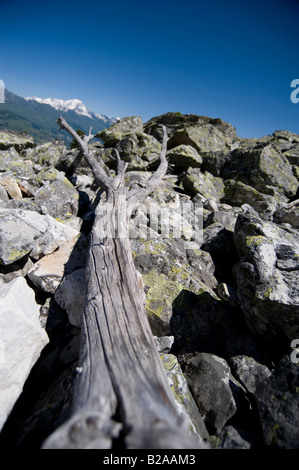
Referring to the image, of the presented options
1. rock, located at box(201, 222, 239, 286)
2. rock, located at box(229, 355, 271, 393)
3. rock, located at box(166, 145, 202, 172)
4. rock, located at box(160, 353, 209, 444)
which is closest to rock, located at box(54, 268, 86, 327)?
rock, located at box(160, 353, 209, 444)

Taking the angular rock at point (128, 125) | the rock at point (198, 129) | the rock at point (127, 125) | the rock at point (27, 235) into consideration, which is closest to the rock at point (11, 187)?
the rock at point (27, 235)

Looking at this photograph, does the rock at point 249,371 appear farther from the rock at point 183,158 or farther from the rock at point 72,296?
the rock at point 183,158

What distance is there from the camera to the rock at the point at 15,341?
11.1 ft

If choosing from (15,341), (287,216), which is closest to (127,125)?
(287,216)

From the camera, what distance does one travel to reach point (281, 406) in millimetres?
2922

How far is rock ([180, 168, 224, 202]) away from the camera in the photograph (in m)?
12.5

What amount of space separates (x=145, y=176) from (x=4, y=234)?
930 centimetres

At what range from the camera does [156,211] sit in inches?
355

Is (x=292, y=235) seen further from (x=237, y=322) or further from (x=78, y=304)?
(x=78, y=304)

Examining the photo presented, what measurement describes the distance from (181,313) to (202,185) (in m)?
9.27

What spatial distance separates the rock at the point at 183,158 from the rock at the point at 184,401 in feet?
46.2
